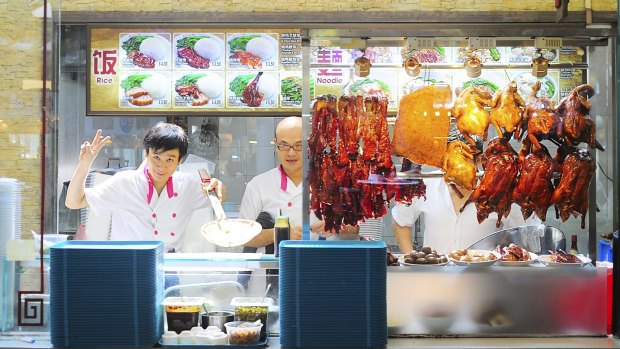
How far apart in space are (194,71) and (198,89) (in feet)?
0.42

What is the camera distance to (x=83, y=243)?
12.4 feet

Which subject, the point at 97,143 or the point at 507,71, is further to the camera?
the point at 97,143

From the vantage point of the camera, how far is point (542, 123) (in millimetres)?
3887

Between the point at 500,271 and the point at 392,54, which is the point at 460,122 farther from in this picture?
the point at 500,271

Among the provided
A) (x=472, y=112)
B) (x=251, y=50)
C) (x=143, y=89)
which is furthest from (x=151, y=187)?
(x=472, y=112)

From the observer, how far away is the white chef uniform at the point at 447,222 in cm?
434

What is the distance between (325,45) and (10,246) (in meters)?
1.99

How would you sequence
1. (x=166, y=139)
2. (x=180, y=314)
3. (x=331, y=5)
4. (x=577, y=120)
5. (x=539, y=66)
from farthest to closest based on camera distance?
(x=166, y=139) → (x=331, y=5) → (x=539, y=66) → (x=577, y=120) → (x=180, y=314)

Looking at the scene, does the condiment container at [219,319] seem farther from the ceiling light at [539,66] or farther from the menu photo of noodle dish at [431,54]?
the ceiling light at [539,66]

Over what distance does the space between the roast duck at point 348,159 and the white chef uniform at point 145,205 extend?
1326 mm

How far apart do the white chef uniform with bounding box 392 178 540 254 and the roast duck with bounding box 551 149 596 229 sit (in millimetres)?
403

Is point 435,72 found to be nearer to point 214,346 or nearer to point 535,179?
point 535,179

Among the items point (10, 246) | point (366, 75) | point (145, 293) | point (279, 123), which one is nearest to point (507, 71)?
point (366, 75)

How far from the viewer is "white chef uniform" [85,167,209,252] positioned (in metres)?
4.93
